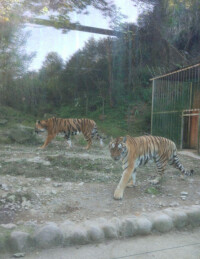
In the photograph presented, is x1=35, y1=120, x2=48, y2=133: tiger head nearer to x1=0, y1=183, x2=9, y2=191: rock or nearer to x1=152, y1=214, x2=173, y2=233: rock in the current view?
x1=0, y1=183, x2=9, y2=191: rock

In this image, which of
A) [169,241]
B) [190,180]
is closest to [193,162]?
[190,180]

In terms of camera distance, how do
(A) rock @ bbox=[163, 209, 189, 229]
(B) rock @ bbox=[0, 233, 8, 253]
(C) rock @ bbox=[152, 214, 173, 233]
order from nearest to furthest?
(B) rock @ bbox=[0, 233, 8, 253]
(C) rock @ bbox=[152, 214, 173, 233]
(A) rock @ bbox=[163, 209, 189, 229]

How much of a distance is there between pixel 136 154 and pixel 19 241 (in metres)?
2.44

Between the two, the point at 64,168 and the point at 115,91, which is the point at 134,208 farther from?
the point at 115,91

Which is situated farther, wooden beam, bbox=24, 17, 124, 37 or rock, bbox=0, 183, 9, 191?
wooden beam, bbox=24, 17, 124, 37

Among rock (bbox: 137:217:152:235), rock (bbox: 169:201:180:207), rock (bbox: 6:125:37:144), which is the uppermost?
rock (bbox: 6:125:37:144)

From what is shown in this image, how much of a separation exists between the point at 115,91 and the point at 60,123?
23.4ft

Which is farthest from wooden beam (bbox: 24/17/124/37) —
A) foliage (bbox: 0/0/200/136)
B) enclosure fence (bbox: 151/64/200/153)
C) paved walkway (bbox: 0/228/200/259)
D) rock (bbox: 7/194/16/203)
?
paved walkway (bbox: 0/228/200/259)

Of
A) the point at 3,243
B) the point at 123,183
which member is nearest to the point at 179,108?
the point at 123,183

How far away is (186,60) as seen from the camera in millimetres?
13961

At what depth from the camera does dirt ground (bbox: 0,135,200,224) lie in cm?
324

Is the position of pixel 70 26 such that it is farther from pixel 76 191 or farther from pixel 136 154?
pixel 76 191

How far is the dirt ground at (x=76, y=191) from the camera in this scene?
3.24m

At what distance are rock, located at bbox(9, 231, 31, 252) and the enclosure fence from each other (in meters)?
8.47
